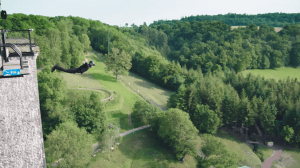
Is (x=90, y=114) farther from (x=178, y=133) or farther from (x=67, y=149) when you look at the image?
(x=178, y=133)

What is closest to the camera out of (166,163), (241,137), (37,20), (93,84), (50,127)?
(50,127)

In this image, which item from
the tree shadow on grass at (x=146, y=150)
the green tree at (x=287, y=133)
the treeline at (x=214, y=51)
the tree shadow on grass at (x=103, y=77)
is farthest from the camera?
the treeline at (x=214, y=51)

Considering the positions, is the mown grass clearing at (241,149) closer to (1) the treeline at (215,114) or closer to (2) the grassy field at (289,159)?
(1) the treeline at (215,114)

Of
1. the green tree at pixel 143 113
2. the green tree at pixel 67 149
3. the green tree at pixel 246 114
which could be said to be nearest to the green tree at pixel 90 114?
the green tree at pixel 67 149

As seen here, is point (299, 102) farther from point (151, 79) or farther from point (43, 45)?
point (43, 45)

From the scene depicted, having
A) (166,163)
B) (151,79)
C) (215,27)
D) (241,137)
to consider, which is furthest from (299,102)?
(215,27)

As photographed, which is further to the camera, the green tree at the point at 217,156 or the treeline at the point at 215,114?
the treeline at the point at 215,114
